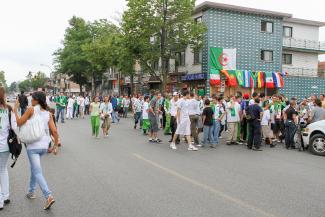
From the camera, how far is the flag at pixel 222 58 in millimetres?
33031

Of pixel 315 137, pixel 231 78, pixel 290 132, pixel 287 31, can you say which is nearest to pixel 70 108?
pixel 231 78

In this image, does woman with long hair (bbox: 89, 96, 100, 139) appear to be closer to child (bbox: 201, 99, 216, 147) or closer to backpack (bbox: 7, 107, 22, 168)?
child (bbox: 201, 99, 216, 147)

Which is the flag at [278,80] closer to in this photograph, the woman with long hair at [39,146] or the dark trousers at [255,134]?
the dark trousers at [255,134]

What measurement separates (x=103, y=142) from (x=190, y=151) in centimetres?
340

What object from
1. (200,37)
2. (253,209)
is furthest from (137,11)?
(253,209)

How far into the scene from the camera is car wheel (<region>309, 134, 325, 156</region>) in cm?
1194

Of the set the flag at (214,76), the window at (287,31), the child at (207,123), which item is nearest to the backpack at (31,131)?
the child at (207,123)

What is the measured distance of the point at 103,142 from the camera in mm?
13719

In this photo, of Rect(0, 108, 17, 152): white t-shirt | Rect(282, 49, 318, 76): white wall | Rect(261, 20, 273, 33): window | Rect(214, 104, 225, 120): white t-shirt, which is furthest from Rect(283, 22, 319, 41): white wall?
Rect(0, 108, 17, 152): white t-shirt

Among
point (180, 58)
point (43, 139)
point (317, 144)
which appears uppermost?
point (180, 58)

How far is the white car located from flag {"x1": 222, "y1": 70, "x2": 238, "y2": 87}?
68.9ft

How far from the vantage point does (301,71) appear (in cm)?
3991

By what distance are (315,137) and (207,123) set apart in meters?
3.35

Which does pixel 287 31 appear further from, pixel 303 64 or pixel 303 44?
pixel 303 64
